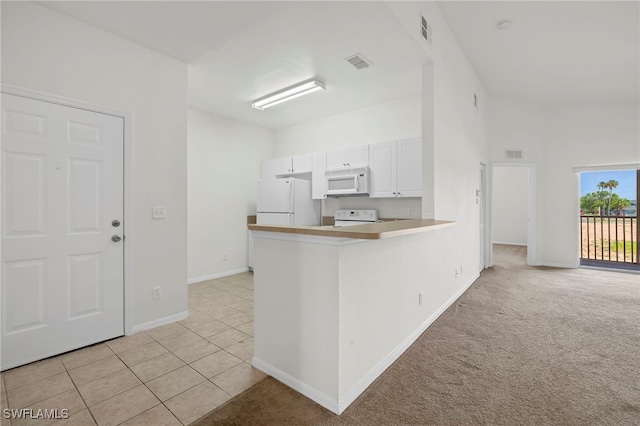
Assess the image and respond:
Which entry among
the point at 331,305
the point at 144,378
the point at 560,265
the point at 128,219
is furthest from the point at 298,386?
the point at 560,265

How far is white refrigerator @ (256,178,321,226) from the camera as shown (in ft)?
16.3

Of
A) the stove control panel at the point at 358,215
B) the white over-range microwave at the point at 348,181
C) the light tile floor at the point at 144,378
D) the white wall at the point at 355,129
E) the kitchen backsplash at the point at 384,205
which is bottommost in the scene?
the light tile floor at the point at 144,378

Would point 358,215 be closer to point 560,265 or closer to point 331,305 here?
point 331,305

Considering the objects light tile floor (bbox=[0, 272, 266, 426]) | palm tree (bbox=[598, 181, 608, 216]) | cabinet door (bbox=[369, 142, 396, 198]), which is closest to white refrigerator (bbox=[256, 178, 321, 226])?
cabinet door (bbox=[369, 142, 396, 198])

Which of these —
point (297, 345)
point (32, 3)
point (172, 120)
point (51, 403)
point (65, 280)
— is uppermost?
point (32, 3)

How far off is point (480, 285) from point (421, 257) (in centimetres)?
242

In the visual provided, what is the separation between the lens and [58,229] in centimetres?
238

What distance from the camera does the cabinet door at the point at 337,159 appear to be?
478 cm

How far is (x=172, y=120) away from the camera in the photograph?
10.1 feet

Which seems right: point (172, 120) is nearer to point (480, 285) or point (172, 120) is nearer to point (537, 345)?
point (537, 345)

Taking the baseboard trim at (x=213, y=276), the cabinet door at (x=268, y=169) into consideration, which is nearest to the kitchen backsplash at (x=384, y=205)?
the cabinet door at (x=268, y=169)

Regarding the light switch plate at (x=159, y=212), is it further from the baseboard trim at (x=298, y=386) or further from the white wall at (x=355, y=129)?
the white wall at (x=355, y=129)

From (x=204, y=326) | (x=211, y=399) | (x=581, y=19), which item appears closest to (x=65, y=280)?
(x=204, y=326)

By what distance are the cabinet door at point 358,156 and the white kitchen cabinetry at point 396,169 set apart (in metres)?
0.09
